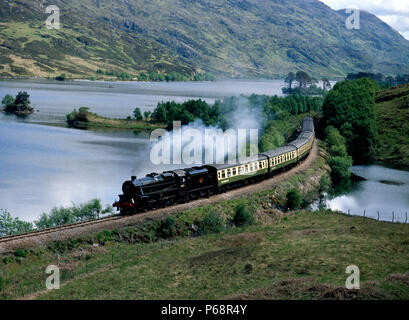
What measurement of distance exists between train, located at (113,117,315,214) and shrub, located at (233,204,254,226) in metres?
4.75

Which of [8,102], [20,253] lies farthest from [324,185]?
[8,102]

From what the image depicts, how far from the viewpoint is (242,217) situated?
50.8 meters

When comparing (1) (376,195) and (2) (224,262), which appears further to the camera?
(1) (376,195)

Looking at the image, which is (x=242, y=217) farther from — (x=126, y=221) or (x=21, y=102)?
(x=21, y=102)

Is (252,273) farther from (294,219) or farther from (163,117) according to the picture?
(163,117)

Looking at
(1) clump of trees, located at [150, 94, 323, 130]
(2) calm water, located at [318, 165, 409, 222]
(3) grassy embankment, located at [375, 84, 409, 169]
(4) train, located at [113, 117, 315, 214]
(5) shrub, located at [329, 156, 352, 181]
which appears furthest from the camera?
(1) clump of trees, located at [150, 94, 323, 130]

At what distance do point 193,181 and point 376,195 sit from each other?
134ft

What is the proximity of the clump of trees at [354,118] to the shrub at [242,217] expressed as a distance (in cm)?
6767

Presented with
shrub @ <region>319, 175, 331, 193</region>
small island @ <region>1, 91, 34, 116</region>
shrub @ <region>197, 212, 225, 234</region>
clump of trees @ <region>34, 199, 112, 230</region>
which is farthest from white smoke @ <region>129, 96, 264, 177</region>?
small island @ <region>1, 91, 34, 116</region>

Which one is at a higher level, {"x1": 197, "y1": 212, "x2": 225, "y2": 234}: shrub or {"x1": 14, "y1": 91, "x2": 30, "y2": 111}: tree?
Result: {"x1": 14, "y1": 91, "x2": 30, "y2": 111}: tree

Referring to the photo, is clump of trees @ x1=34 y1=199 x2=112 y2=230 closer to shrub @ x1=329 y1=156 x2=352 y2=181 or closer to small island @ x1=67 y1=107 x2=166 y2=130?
shrub @ x1=329 y1=156 x2=352 y2=181

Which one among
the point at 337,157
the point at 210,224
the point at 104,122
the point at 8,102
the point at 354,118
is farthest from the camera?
the point at 8,102

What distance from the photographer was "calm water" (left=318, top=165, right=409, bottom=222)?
66.6 m

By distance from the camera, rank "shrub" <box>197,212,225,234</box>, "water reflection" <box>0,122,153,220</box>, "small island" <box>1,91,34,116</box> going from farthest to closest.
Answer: "small island" <box>1,91,34,116</box> → "water reflection" <box>0,122,153,220</box> → "shrub" <box>197,212,225,234</box>
